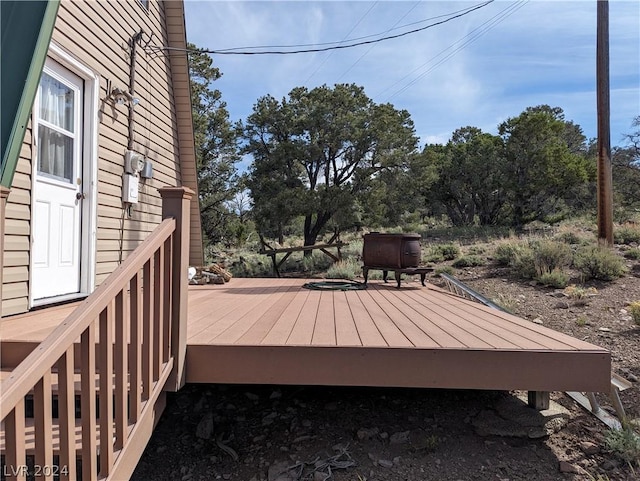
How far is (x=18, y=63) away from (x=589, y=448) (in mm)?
3860

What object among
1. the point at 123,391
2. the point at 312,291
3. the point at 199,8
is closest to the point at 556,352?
the point at 123,391

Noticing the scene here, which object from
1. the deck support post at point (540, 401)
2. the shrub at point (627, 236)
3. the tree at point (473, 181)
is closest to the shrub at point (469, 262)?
the shrub at point (627, 236)

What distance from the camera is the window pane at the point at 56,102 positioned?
3357mm

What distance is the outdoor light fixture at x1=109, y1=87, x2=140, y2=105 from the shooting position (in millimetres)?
4145

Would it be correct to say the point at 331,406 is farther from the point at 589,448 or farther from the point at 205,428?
the point at 589,448

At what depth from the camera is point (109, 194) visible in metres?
4.18

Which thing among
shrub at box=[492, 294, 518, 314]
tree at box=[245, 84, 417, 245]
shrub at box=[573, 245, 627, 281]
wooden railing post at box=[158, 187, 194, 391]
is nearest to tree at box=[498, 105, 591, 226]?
tree at box=[245, 84, 417, 245]

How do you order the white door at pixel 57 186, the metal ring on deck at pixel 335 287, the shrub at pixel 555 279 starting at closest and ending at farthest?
the white door at pixel 57 186
the metal ring on deck at pixel 335 287
the shrub at pixel 555 279

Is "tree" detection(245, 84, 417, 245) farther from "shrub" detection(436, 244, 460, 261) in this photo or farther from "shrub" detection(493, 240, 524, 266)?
"shrub" detection(493, 240, 524, 266)

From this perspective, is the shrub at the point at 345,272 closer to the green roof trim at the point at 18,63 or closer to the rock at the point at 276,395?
the rock at the point at 276,395

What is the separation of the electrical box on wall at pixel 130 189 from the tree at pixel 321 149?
6.78m

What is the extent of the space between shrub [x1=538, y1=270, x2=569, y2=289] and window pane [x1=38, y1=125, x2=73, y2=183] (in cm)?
643

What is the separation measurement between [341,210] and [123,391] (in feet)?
32.6

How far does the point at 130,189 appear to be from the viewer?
4512mm
